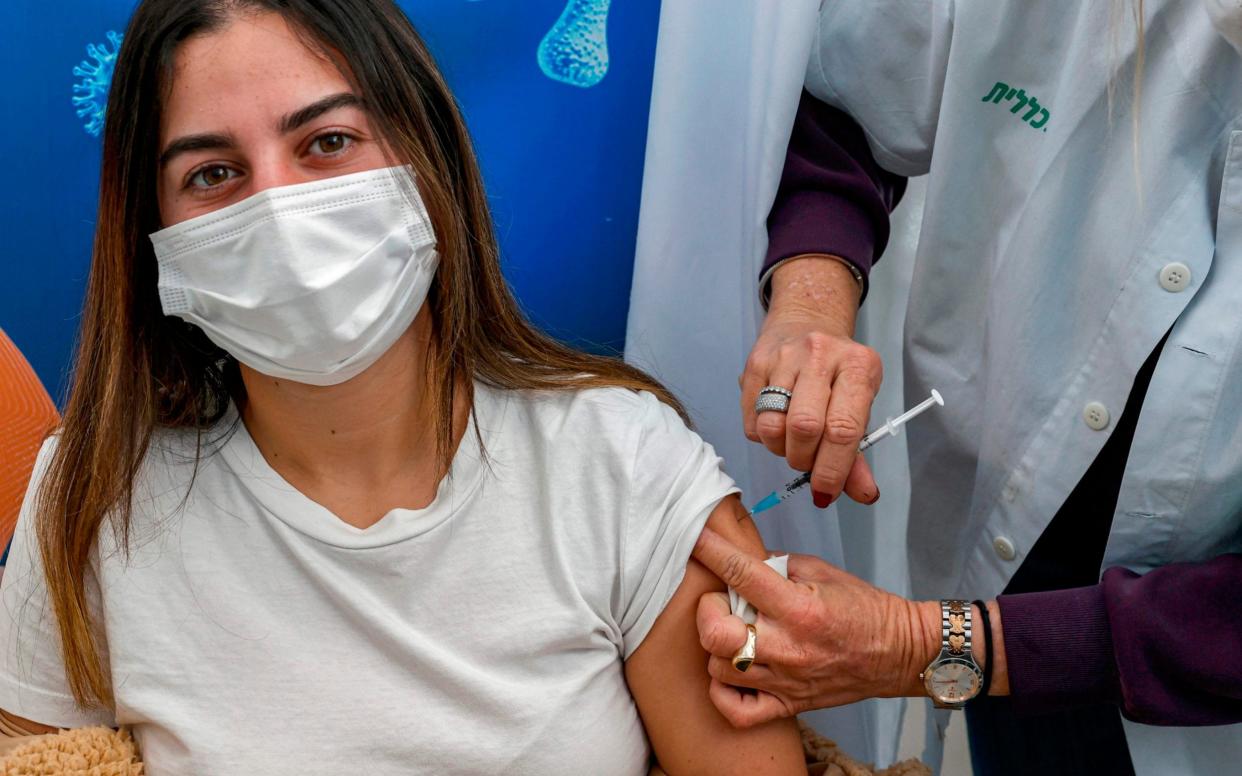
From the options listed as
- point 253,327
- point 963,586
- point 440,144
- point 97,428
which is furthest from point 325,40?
point 963,586

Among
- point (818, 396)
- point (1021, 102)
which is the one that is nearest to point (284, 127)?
point (818, 396)

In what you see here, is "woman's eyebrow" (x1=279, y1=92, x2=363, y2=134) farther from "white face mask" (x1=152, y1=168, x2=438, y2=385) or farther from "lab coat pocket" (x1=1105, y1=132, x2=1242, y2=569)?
"lab coat pocket" (x1=1105, y1=132, x2=1242, y2=569)

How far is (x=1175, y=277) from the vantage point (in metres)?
1.30

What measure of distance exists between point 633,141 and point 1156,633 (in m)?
0.96

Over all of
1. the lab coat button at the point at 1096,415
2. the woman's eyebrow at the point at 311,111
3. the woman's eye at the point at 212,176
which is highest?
the woman's eyebrow at the point at 311,111

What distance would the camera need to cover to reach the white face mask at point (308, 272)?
1.25m

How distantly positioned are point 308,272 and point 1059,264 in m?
0.88

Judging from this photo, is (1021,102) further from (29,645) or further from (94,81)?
(29,645)

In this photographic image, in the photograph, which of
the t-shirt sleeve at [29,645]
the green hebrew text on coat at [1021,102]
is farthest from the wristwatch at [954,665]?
the t-shirt sleeve at [29,645]

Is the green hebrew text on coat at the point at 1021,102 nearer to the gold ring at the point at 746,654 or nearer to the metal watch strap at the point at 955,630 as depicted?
the metal watch strap at the point at 955,630

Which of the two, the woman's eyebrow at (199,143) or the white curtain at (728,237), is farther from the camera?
the white curtain at (728,237)

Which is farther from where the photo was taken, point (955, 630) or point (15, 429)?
point (15, 429)

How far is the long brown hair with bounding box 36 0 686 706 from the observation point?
131cm

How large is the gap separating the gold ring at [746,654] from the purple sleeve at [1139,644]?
11.2 inches
